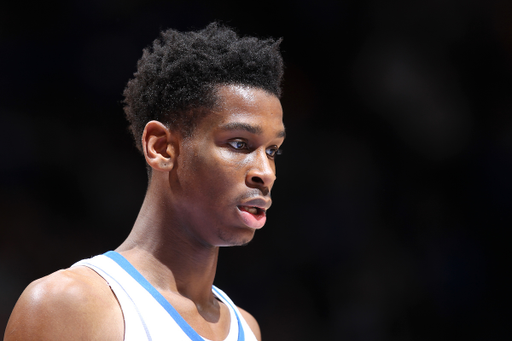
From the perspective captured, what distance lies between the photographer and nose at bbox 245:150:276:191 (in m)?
1.33

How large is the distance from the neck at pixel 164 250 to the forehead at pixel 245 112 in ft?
0.88

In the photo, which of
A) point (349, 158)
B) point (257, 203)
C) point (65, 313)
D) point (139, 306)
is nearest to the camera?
point (65, 313)

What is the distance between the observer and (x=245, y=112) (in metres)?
1.36

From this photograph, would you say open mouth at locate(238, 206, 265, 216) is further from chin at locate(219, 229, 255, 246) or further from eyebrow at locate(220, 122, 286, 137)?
eyebrow at locate(220, 122, 286, 137)

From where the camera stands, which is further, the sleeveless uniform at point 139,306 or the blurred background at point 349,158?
the blurred background at point 349,158

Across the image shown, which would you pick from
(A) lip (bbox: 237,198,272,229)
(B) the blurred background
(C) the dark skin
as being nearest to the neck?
(C) the dark skin

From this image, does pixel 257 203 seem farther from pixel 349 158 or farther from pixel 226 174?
pixel 349 158

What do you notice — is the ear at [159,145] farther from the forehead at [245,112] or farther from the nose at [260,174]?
the nose at [260,174]

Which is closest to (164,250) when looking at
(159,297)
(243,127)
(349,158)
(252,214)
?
(159,297)

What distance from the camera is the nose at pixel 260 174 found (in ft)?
4.37

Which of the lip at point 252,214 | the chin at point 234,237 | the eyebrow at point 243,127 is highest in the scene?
the eyebrow at point 243,127

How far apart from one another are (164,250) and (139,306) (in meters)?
0.18

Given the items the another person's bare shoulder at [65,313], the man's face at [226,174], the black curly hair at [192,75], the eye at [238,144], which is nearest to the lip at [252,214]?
the man's face at [226,174]

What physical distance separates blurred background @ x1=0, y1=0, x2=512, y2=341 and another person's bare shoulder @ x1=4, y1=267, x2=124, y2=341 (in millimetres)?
1334
